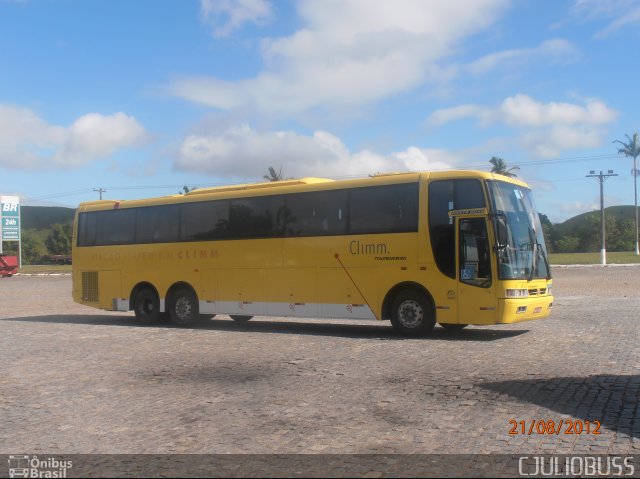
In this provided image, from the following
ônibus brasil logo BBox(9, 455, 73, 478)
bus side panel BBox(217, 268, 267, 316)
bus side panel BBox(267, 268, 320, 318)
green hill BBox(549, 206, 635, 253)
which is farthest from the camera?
green hill BBox(549, 206, 635, 253)

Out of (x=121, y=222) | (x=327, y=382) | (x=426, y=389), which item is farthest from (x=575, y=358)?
(x=121, y=222)

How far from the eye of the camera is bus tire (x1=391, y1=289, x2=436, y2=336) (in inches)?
543

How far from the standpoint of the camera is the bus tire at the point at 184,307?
17564 millimetres

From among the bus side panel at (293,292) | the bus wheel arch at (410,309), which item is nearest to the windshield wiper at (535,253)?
the bus wheel arch at (410,309)

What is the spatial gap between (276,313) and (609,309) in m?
9.46

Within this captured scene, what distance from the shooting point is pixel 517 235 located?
44.0ft

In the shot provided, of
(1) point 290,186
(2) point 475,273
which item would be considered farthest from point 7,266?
(2) point 475,273

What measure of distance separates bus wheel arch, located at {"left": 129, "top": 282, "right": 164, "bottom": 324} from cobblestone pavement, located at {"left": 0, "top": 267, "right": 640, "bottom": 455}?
303cm

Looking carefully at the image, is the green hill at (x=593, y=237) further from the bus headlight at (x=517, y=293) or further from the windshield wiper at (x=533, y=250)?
the bus headlight at (x=517, y=293)

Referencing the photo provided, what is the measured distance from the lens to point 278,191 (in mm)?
16203

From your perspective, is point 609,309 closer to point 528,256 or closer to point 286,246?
point 528,256

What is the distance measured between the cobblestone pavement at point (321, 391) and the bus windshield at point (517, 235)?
1.35m

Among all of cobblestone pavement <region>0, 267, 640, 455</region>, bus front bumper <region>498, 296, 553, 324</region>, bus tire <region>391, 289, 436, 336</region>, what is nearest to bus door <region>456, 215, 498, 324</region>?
bus front bumper <region>498, 296, 553, 324</region>

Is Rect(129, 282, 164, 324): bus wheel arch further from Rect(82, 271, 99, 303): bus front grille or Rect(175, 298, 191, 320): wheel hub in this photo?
Rect(82, 271, 99, 303): bus front grille
